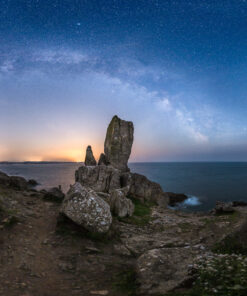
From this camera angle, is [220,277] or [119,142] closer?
[220,277]

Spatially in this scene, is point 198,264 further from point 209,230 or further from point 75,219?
point 209,230

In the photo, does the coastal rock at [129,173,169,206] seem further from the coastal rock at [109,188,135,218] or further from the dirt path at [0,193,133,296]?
the dirt path at [0,193,133,296]

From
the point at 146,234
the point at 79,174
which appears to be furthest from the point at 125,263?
the point at 79,174

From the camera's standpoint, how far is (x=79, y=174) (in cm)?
3112

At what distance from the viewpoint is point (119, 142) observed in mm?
36594

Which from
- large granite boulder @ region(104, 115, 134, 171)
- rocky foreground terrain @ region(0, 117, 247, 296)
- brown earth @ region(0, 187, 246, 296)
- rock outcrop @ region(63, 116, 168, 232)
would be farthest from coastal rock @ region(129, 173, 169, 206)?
brown earth @ region(0, 187, 246, 296)

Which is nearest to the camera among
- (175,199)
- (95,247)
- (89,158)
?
(95,247)

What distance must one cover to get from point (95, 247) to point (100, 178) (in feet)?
63.9

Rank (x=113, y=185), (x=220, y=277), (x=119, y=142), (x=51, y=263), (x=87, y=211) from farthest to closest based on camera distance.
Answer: (x=119, y=142), (x=113, y=185), (x=87, y=211), (x=51, y=263), (x=220, y=277)

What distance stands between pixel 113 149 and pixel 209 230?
2347cm

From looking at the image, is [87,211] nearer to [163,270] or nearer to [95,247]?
[95,247]

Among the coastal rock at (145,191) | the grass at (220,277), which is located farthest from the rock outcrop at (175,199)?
the grass at (220,277)

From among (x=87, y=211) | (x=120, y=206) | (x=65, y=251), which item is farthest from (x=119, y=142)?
(x=65, y=251)

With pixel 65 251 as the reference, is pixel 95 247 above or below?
below
